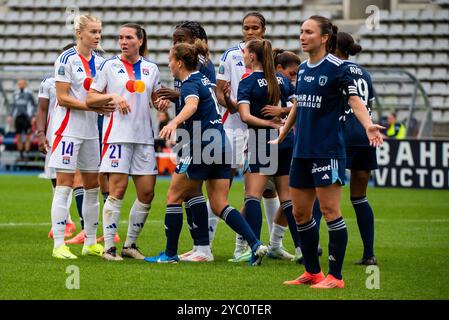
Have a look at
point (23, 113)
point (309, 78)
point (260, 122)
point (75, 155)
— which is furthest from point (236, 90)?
point (23, 113)

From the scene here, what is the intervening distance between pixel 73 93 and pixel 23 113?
16038mm

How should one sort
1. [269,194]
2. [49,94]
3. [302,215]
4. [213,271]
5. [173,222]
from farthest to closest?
1. [49,94]
2. [269,194]
3. [173,222]
4. [213,271]
5. [302,215]

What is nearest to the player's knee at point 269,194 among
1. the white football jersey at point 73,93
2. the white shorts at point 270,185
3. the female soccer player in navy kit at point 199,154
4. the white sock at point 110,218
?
the white shorts at point 270,185

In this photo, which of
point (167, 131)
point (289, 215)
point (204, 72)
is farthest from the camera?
point (289, 215)

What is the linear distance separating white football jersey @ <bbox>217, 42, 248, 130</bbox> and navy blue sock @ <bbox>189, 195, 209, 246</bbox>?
3.15 feet

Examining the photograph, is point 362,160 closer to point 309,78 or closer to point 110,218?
point 309,78

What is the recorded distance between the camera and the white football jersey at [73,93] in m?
9.20

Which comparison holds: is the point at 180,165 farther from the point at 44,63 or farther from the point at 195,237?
the point at 44,63

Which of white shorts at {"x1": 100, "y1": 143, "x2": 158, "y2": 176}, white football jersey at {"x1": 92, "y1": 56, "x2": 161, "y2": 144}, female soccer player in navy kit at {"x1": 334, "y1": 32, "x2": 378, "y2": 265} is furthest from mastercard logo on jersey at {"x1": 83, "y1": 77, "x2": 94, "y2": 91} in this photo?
female soccer player in navy kit at {"x1": 334, "y1": 32, "x2": 378, "y2": 265}

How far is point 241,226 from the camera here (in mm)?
8617

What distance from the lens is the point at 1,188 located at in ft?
63.4
